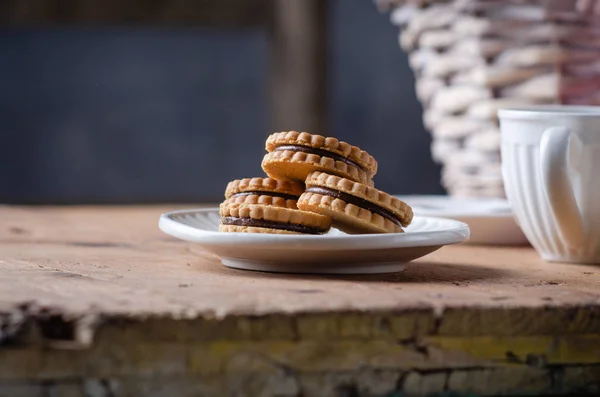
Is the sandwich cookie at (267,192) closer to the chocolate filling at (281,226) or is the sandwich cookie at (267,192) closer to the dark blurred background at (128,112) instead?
the chocolate filling at (281,226)

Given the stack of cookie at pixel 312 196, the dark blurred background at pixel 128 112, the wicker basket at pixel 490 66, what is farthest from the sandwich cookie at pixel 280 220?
the dark blurred background at pixel 128 112

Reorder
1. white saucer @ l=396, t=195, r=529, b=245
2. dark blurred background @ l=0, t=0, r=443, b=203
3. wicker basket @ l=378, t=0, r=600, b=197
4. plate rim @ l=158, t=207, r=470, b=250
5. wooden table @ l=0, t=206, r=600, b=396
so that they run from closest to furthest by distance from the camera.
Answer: wooden table @ l=0, t=206, r=600, b=396 → plate rim @ l=158, t=207, r=470, b=250 → white saucer @ l=396, t=195, r=529, b=245 → wicker basket @ l=378, t=0, r=600, b=197 → dark blurred background @ l=0, t=0, r=443, b=203

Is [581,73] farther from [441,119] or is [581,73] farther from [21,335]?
[21,335]

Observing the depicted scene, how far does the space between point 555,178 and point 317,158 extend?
19 cm

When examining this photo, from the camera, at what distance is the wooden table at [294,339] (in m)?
0.55

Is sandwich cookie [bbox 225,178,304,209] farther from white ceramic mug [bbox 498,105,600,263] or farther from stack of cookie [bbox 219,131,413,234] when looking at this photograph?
white ceramic mug [bbox 498,105,600,263]

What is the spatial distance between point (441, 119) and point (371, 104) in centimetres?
205

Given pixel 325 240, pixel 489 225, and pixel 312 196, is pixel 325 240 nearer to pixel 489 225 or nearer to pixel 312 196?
pixel 312 196

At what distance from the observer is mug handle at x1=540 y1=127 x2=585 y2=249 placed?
2.53 feet

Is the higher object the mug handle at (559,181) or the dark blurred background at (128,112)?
the dark blurred background at (128,112)

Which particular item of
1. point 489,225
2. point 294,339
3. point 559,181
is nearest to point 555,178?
point 559,181

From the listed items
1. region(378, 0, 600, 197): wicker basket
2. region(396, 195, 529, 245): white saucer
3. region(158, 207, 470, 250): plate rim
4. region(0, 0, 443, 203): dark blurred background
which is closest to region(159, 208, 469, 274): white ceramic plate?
region(158, 207, 470, 250): plate rim

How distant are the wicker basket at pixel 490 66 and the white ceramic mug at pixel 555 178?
26 cm

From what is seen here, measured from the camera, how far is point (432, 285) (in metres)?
0.67
